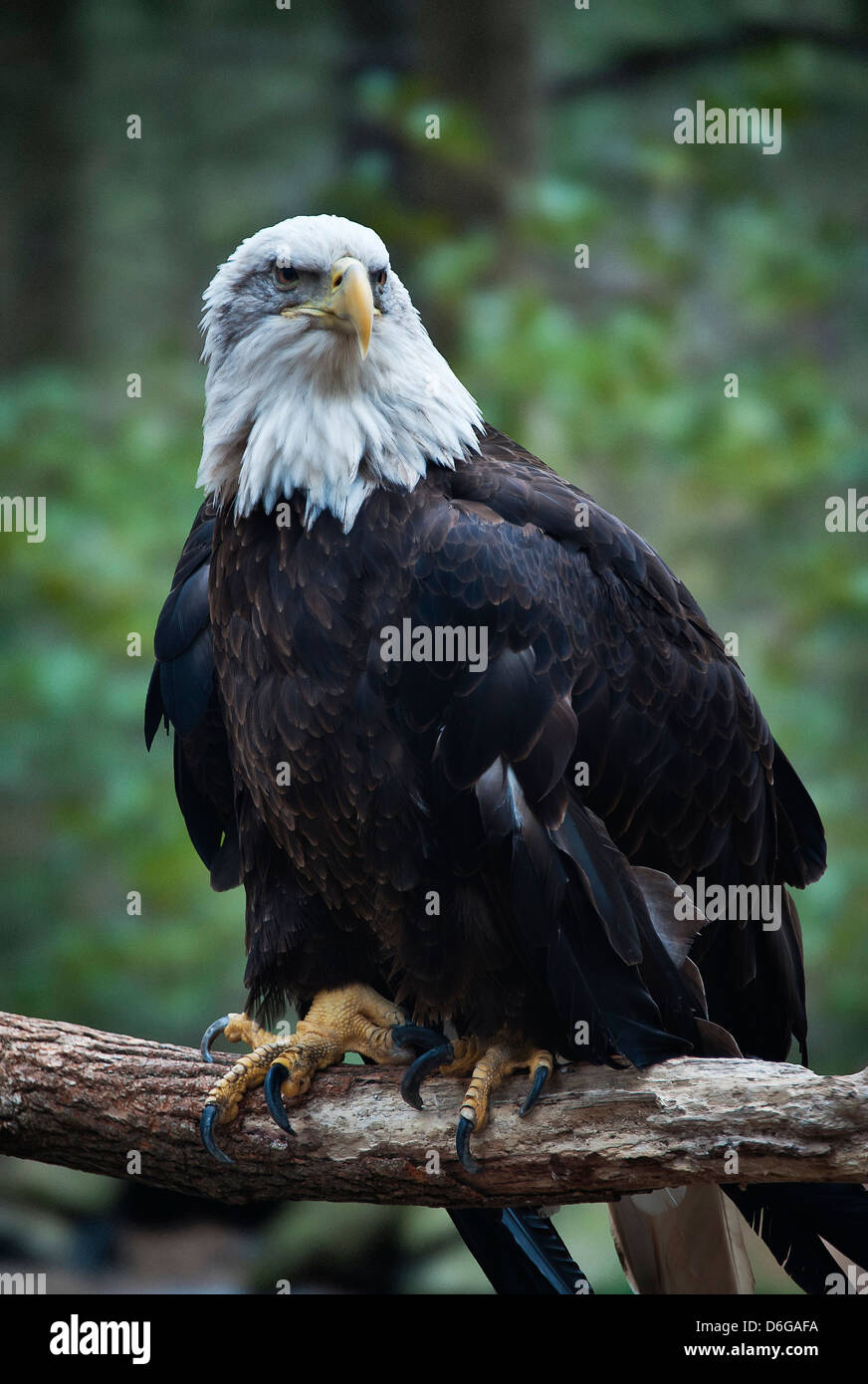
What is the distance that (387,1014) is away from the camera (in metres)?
2.76

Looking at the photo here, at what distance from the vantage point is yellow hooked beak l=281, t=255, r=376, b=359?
8.04 ft

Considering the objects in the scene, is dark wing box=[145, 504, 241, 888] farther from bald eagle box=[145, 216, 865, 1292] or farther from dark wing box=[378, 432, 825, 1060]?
dark wing box=[378, 432, 825, 1060]

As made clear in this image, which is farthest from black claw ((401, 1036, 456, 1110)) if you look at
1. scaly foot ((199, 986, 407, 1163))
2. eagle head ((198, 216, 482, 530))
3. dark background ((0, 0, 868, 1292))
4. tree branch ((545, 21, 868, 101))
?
tree branch ((545, 21, 868, 101))

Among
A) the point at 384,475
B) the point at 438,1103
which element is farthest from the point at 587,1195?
the point at 384,475

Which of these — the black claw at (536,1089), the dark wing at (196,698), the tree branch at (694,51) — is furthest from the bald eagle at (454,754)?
the tree branch at (694,51)

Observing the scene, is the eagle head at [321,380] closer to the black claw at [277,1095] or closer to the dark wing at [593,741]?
the dark wing at [593,741]

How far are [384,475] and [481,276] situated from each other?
322 cm

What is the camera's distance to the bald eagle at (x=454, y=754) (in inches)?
95.3

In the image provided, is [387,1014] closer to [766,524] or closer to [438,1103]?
[438,1103]

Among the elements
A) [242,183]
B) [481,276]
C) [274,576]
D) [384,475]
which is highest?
[242,183]

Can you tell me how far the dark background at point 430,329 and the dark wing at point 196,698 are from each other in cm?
188

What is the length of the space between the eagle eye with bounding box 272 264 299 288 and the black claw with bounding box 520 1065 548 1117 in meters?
1.58

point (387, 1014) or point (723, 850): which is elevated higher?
point (723, 850)

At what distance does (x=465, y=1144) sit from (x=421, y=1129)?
0.10 metres
